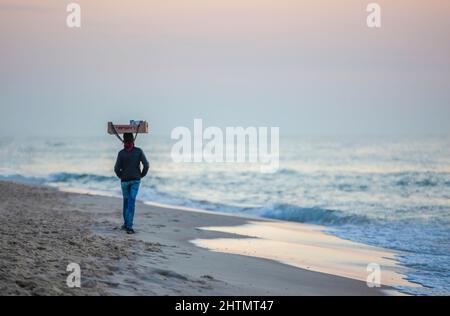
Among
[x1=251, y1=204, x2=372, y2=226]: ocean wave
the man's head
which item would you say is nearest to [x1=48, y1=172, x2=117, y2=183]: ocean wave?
[x1=251, y1=204, x2=372, y2=226]: ocean wave

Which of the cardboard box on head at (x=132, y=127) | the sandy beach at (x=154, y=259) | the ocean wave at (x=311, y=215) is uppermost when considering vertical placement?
the cardboard box on head at (x=132, y=127)

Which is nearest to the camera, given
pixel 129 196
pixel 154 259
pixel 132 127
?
pixel 154 259

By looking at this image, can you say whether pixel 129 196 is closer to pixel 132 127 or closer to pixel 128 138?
pixel 128 138

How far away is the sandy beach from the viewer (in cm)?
671

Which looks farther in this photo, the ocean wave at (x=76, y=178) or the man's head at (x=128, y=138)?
the ocean wave at (x=76, y=178)

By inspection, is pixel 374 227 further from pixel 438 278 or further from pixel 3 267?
pixel 3 267

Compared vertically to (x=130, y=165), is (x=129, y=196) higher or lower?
lower

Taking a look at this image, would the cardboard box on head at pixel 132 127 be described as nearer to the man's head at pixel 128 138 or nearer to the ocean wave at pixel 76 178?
the man's head at pixel 128 138

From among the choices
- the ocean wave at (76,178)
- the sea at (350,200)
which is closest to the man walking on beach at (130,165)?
the sea at (350,200)

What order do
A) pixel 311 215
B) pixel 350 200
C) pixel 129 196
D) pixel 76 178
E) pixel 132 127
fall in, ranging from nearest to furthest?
pixel 132 127
pixel 129 196
pixel 311 215
pixel 350 200
pixel 76 178

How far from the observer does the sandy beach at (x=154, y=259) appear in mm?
6715

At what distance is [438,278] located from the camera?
32.4 feet

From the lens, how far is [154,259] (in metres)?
8.47

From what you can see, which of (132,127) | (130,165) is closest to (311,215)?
(130,165)
